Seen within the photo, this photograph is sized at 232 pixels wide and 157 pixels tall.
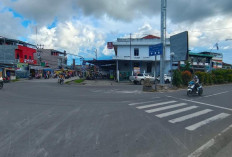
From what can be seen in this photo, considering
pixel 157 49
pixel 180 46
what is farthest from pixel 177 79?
pixel 157 49

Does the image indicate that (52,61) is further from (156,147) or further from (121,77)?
(156,147)

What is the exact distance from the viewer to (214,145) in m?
3.61

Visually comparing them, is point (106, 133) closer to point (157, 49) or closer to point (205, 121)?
point (205, 121)

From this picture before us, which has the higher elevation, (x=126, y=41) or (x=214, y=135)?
(x=126, y=41)

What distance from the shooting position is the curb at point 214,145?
10.6 ft

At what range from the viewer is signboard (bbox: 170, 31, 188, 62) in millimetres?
16078

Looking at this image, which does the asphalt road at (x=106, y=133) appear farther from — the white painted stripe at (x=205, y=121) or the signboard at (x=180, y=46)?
the signboard at (x=180, y=46)

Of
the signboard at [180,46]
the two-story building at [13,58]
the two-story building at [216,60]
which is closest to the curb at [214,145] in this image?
the signboard at [180,46]

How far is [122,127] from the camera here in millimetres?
4746

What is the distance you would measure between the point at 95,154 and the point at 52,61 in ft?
187

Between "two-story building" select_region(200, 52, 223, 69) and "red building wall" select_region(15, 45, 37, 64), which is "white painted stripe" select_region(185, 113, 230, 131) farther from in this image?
"two-story building" select_region(200, 52, 223, 69)

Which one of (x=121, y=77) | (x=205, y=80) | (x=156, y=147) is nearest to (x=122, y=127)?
(x=156, y=147)

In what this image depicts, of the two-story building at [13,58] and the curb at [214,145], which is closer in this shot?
the curb at [214,145]

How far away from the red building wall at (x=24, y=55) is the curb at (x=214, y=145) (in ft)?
142
